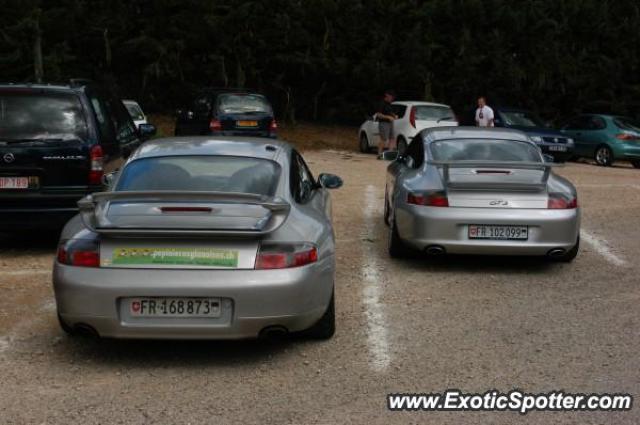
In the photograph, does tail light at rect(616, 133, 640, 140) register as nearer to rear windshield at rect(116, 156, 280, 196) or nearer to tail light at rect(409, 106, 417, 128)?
tail light at rect(409, 106, 417, 128)

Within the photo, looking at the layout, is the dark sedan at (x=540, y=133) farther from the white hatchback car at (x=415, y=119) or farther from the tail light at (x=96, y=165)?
the tail light at (x=96, y=165)

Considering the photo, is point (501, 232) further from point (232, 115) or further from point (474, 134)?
point (232, 115)

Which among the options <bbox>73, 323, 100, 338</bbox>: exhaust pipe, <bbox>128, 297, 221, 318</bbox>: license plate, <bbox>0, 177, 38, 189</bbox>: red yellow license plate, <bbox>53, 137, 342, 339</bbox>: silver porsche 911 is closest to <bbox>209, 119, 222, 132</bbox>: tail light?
<bbox>0, 177, 38, 189</bbox>: red yellow license plate

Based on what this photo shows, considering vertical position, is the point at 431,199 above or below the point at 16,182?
above

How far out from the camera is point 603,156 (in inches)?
846

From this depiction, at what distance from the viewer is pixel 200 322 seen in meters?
5.02

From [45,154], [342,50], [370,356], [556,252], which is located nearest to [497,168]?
[556,252]

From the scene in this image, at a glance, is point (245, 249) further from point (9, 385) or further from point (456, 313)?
point (456, 313)

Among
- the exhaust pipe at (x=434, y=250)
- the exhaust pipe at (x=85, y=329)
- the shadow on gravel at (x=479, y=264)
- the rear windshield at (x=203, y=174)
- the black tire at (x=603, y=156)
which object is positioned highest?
the rear windshield at (x=203, y=174)

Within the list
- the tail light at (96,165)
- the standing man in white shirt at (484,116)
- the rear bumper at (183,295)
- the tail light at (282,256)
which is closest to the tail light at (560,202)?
the tail light at (282,256)

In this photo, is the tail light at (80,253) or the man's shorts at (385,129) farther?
the man's shorts at (385,129)

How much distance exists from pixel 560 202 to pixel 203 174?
3.51 meters

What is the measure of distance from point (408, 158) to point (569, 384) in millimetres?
4885

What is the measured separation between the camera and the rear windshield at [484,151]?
8.71 m
